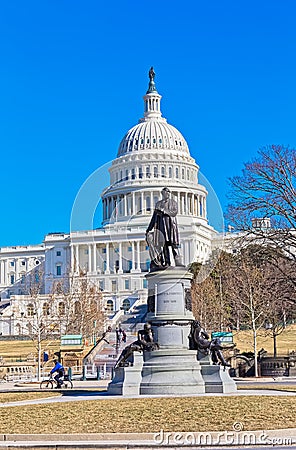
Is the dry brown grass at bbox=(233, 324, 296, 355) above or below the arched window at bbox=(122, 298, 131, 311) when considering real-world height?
below

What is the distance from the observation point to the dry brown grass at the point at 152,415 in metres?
16.8

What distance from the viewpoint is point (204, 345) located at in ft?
86.2

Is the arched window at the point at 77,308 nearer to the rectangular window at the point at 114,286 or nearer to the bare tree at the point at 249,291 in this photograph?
the bare tree at the point at 249,291

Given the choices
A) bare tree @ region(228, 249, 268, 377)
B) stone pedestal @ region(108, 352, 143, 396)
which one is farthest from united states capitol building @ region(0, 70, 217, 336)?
stone pedestal @ region(108, 352, 143, 396)

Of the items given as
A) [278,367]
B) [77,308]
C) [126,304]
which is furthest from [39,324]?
[126,304]

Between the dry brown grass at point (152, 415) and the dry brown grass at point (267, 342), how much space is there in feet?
142

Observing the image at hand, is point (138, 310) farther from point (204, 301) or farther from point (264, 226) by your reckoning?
point (264, 226)

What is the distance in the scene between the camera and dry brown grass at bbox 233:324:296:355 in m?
68.5

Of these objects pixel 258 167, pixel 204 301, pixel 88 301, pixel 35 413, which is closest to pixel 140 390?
pixel 35 413

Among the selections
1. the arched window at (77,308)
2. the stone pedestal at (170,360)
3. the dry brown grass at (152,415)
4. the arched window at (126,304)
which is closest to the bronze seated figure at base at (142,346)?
the stone pedestal at (170,360)

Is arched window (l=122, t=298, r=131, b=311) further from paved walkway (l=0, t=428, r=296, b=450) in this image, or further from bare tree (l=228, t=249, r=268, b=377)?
paved walkway (l=0, t=428, r=296, b=450)

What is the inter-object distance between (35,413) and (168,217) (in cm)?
1015

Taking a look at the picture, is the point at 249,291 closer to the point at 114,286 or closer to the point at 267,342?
the point at 267,342

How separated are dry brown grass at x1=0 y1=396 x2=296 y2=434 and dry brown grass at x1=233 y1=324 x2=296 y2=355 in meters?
43.3
